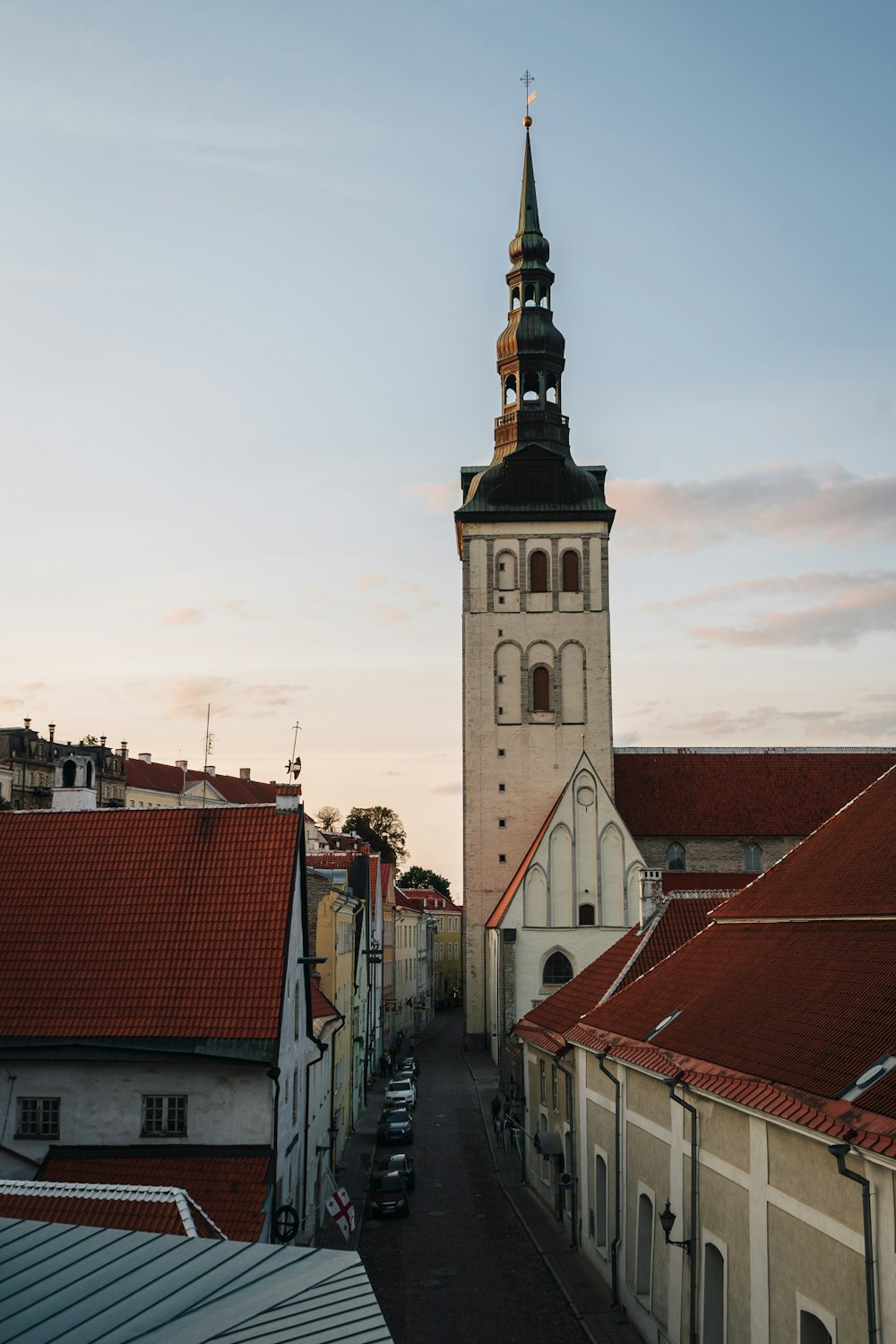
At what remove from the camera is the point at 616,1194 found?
81.4 feet

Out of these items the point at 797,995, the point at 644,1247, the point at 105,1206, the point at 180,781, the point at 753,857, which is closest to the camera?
the point at 105,1206

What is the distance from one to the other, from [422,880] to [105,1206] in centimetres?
Result: 14406

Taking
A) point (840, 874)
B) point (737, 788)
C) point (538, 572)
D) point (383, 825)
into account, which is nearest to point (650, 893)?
point (840, 874)

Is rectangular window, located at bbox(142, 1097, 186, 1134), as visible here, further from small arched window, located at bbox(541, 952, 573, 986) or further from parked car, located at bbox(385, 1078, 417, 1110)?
small arched window, located at bbox(541, 952, 573, 986)

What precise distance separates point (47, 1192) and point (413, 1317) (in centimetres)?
927

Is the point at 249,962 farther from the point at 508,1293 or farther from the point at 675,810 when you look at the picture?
the point at 675,810

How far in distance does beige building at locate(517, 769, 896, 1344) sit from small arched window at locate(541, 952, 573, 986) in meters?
24.4

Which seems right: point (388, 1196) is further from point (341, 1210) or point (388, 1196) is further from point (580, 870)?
point (580, 870)

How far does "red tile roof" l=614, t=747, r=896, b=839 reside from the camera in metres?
64.6

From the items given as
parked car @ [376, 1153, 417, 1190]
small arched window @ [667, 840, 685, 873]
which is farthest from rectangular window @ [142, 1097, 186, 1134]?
small arched window @ [667, 840, 685, 873]

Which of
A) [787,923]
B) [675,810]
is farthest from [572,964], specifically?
[787,923]

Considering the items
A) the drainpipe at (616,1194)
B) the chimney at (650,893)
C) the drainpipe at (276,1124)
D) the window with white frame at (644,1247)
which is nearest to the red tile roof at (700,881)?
the chimney at (650,893)

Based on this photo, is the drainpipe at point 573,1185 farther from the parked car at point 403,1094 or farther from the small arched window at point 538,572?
the small arched window at point 538,572

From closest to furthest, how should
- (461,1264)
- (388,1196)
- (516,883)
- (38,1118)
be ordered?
(38,1118) → (461,1264) → (388,1196) → (516,883)
